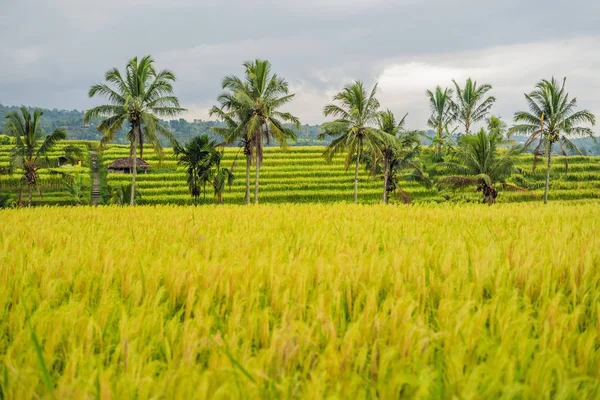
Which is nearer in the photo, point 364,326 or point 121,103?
point 364,326

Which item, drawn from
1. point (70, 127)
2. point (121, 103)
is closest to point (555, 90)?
point (121, 103)

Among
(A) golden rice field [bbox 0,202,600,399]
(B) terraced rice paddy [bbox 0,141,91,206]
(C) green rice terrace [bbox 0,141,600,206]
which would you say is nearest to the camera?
(A) golden rice field [bbox 0,202,600,399]

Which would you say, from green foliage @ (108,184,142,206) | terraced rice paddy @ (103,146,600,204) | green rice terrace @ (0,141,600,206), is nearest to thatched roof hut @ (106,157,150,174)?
green rice terrace @ (0,141,600,206)

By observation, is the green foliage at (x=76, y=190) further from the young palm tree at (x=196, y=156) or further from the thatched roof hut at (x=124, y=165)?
the young palm tree at (x=196, y=156)

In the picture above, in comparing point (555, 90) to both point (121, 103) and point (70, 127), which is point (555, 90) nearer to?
point (121, 103)

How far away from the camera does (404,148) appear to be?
29750 mm

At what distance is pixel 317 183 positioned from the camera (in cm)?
3994

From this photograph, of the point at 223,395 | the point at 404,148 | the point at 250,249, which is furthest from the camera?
the point at 404,148

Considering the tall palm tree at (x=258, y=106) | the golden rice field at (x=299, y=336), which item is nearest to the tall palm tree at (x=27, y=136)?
the tall palm tree at (x=258, y=106)

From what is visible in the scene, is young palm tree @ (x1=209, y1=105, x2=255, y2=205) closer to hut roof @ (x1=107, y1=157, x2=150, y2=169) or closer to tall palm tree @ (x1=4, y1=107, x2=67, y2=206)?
tall palm tree @ (x1=4, y1=107, x2=67, y2=206)

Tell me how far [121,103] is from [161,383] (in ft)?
91.4

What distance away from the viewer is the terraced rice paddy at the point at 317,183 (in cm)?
3609

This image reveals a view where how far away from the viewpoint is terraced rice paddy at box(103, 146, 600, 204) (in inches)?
1421

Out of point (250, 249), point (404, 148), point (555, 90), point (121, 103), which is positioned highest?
point (555, 90)
